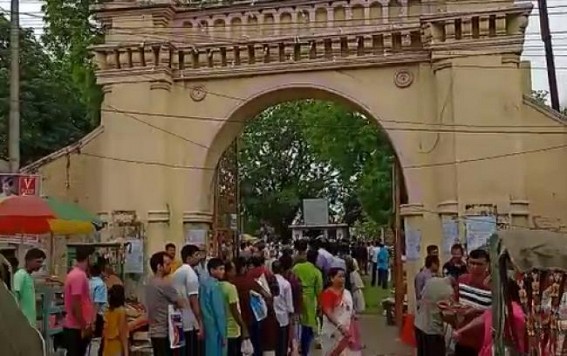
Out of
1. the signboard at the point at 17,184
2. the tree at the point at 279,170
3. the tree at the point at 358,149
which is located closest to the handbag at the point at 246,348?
the signboard at the point at 17,184

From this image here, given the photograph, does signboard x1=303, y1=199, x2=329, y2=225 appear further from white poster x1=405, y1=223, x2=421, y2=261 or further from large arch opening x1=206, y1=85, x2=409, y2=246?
white poster x1=405, y1=223, x2=421, y2=261

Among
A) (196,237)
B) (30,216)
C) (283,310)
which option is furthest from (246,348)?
(196,237)

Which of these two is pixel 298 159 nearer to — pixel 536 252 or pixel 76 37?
pixel 76 37

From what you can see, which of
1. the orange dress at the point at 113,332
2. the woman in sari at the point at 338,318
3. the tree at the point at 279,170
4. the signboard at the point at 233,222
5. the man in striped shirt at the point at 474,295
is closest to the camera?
the man in striped shirt at the point at 474,295

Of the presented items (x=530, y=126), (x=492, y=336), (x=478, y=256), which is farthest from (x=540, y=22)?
(x=492, y=336)

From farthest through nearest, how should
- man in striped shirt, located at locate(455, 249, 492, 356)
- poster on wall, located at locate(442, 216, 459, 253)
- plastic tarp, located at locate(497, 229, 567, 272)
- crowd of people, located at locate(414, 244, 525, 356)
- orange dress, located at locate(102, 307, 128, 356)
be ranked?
poster on wall, located at locate(442, 216, 459, 253), orange dress, located at locate(102, 307, 128, 356), man in striped shirt, located at locate(455, 249, 492, 356), crowd of people, located at locate(414, 244, 525, 356), plastic tarp, located at locate(497, 229, 567, 272)

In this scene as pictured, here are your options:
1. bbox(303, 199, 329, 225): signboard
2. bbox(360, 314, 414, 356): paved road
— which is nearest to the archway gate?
bbox(360, 314, 414, 356): paved road

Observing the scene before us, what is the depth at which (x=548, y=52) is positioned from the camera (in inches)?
781

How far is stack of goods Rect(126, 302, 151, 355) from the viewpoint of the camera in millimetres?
10945

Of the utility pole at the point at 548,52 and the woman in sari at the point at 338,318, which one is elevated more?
the utility pole at the point at 548,52

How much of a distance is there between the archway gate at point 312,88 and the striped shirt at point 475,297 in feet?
20.7

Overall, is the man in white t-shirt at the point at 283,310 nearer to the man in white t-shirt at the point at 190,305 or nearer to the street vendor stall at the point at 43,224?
the man in white t-shirt at the point at 190,305

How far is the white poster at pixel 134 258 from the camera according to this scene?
15.7 metres

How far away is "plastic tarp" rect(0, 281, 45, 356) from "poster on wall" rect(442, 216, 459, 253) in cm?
1205
